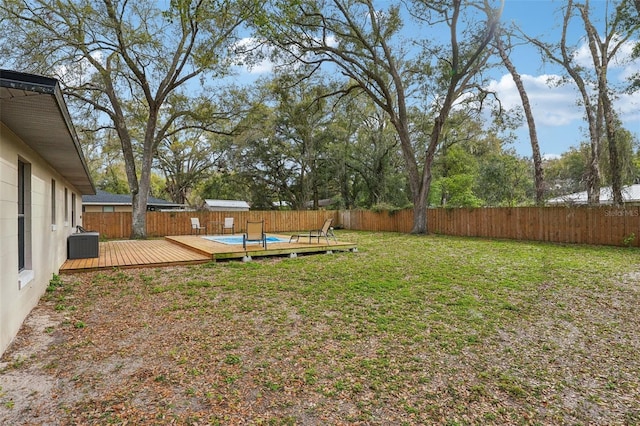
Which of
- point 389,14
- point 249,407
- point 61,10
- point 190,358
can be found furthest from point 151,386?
point 389,14

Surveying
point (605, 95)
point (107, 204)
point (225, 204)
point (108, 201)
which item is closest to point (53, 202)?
A: point (605, 95)

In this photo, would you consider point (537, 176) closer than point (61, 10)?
No

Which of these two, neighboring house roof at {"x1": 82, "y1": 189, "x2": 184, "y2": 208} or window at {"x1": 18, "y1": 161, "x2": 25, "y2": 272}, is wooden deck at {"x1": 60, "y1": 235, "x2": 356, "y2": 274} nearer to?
window at {"x1": 18, "y1": 161, "x2": 25, "y2": 272}

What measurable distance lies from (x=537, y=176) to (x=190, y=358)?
1446 centimetres

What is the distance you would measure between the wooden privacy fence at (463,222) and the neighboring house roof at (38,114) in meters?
12.7

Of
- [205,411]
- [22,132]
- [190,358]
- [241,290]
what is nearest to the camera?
[205,411]

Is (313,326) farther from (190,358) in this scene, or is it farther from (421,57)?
(421,57)

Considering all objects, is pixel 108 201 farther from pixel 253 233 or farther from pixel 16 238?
pixel 16 238

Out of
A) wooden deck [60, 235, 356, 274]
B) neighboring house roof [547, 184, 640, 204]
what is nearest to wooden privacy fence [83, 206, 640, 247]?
neighboring house roof [547, 184, 640, 204]

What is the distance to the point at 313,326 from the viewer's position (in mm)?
3639

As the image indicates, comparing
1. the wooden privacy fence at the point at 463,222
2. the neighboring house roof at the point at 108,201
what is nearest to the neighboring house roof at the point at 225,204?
the neighboring house roof at the point at 108,201

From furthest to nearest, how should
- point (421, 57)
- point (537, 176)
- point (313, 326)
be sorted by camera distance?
1. point (421, 57)
2. point (537, 176)
3. point (313, 326)

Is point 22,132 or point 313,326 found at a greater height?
point 22,132

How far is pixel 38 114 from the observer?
2736 millimetres
